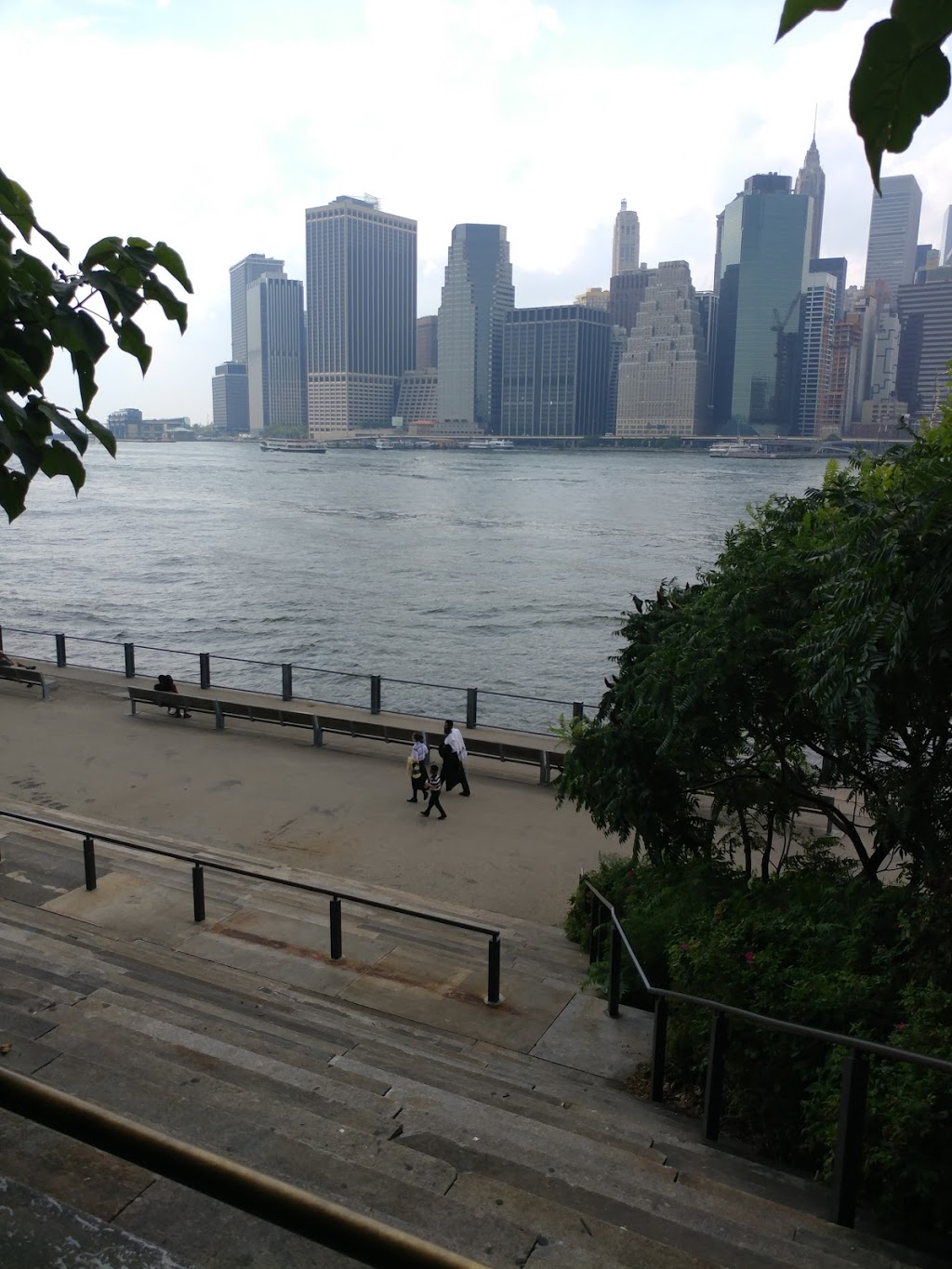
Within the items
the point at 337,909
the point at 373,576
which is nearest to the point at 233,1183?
the point at 337,909

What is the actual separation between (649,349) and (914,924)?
655ft

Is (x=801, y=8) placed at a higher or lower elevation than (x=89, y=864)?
higher

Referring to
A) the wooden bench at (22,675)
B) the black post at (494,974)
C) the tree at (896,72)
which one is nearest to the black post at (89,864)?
the black post at (494,974)

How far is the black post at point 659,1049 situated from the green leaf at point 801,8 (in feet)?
18.2

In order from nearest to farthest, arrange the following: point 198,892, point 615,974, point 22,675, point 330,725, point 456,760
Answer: point 615,974 < point 198,892 < point 456,760 < point 330,725 < point 22,675

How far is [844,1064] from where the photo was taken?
4.45 meters

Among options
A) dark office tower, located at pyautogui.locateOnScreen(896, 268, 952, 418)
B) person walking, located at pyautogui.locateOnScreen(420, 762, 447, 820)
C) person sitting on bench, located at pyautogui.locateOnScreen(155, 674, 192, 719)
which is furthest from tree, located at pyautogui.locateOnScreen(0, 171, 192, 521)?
dark office tower, located at pyautogui.locateOnScreen(896, 268, 952, 418)

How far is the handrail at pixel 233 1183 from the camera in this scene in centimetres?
106

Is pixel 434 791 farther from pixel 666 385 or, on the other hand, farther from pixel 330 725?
pixel 666 385

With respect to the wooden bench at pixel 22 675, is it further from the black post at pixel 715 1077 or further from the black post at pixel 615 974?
the black post at pixel 715 1077

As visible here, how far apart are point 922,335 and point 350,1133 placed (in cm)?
15717

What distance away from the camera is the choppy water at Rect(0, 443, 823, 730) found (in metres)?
35.4

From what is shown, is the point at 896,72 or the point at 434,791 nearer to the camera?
the point at 896,72

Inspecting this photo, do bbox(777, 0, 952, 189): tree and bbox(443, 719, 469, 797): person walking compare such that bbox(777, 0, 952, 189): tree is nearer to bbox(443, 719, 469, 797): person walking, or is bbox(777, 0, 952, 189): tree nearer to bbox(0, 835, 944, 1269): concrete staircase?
bbox(0, 835, 944, 1269): concrete staircase
